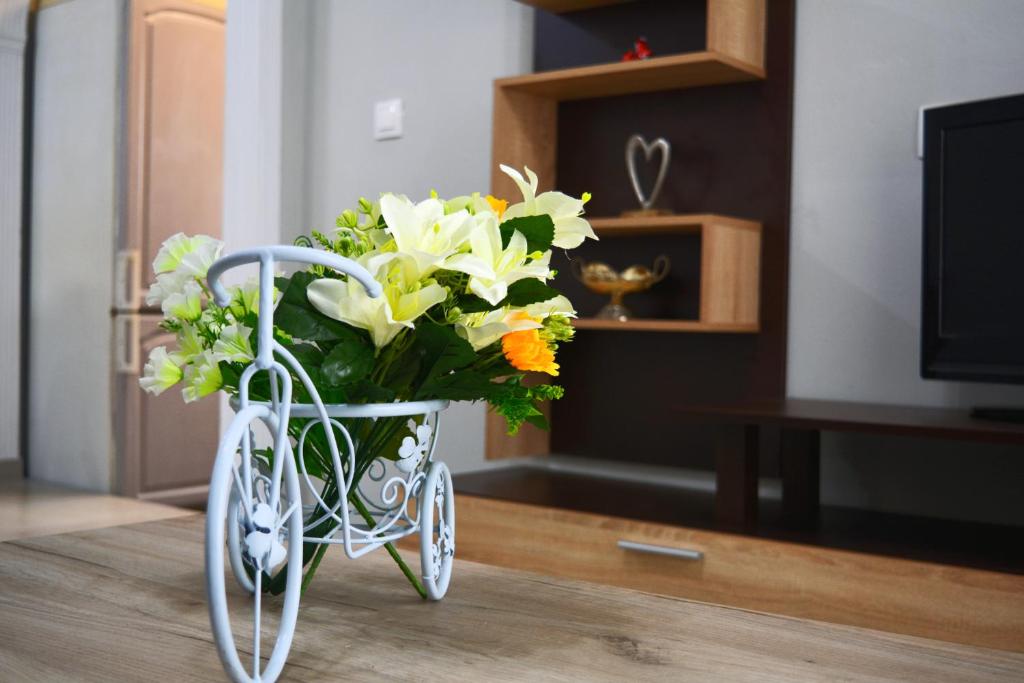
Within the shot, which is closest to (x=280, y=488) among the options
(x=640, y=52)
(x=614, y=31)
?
(x=640, y=52)

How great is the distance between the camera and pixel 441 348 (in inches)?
29.7

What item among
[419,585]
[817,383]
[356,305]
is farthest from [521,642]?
[817,383]

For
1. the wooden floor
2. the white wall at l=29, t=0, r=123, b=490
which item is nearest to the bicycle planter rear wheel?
the wooden floor

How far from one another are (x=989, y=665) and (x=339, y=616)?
0.46 m

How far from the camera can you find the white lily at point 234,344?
74 centimetres

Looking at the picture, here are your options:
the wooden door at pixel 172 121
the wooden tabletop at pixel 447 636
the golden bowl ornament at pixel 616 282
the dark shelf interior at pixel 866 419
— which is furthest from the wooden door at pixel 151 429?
the wooden tabletop at pixel 447 636

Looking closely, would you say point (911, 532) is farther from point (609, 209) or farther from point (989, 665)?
point (989, 665)

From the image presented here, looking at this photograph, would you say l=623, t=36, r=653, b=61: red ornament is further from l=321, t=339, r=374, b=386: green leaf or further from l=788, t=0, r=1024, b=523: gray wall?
l=321, t=339, r=374, b=386: green leaf

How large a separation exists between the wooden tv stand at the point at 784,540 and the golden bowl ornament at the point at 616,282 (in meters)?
0.42

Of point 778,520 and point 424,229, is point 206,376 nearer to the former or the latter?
point 424,229

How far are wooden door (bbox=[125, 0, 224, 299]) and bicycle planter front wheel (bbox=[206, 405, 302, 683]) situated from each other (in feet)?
13.6

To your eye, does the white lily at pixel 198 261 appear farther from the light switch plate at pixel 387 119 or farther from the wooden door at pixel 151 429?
the wooden door at pixel 151 429

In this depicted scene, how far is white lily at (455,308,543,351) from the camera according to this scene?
0.76 meters

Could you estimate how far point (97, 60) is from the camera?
4730 millimetres
